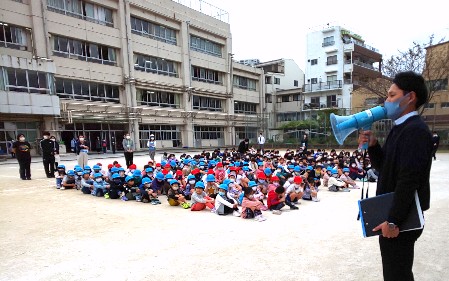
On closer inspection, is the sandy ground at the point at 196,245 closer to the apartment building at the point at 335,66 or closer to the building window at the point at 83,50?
the building window at the point at 83,50

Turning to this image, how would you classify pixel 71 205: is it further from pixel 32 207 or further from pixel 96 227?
pixel 96 227

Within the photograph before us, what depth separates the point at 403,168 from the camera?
1727mm

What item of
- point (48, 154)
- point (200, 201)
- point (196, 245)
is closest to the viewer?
point (196, 245)

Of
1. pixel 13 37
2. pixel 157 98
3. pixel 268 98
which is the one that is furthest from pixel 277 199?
pixel 268 98

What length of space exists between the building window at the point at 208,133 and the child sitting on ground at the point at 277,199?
2712 cm

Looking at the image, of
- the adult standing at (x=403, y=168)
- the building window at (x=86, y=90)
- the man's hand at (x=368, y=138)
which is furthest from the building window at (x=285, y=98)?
the adult standing at (x=403, y=168)

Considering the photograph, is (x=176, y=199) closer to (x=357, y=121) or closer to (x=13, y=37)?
(x=357, y=121)

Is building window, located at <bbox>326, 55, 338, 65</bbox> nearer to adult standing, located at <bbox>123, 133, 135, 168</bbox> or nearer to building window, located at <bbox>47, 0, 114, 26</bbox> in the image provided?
building window, located at <bbox>47, 0, 114, 26</bbox>

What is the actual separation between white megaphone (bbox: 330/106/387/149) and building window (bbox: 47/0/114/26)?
25.3 meters

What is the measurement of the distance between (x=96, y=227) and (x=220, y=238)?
7.49 ft

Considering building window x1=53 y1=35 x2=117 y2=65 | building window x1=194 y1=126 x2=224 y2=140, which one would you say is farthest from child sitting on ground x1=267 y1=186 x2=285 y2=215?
building window x1=194 y1=126 x2=224 y2=140

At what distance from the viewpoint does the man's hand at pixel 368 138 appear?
7.03ft

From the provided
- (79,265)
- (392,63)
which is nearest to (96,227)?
(79,265)

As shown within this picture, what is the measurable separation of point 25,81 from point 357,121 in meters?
22.7
